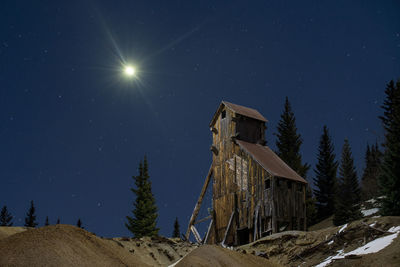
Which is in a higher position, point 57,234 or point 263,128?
point 263,128

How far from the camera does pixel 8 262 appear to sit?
26.4 feet

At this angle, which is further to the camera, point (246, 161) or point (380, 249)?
point (246, 161)

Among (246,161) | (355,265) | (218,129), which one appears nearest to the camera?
(355,265)

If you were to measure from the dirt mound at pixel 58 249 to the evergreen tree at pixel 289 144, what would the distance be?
1295 inches

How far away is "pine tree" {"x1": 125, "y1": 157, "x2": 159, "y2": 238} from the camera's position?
3644cm

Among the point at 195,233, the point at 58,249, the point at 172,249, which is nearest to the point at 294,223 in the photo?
the point at 195,233

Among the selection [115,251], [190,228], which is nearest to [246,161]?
[190,228]

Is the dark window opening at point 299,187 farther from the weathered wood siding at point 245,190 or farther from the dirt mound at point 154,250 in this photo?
the dirt mound at point 154,250

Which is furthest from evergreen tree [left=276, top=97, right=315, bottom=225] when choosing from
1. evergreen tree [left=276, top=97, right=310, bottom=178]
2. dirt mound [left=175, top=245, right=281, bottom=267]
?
dirt mound [left=175, top=245, right=281, bottom=267]

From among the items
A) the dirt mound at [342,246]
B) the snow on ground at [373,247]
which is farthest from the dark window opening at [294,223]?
the snow on ground at [373,247]

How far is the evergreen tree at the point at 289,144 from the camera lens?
4134 centimetres

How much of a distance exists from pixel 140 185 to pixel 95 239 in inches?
1121

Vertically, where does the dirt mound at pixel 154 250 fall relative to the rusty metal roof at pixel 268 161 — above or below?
below

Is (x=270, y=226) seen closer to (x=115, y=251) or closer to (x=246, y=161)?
(x=246, y=161)
